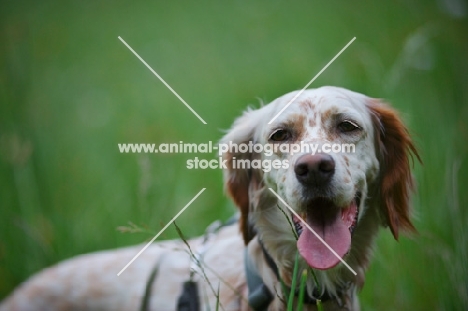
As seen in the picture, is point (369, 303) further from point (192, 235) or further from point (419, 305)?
point (192, 235)

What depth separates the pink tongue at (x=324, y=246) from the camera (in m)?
1.85

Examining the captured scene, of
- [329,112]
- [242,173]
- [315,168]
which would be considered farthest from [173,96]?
[315,168]

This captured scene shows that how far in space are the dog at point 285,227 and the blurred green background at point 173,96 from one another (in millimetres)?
263

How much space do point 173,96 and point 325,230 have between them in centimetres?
132

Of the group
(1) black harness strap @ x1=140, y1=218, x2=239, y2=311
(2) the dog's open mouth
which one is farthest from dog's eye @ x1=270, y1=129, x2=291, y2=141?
(1) black harness strap @ x1=140, y1=218, x2=239, y2=311

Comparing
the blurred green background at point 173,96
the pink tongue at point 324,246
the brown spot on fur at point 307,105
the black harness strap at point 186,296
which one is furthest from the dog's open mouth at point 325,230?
the blurred green background at point 173,96

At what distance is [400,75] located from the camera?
2.65 m

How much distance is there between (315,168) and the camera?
1774 millimetres

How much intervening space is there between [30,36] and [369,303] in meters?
2.11

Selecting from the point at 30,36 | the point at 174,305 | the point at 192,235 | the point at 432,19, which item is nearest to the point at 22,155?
the point at 30,36

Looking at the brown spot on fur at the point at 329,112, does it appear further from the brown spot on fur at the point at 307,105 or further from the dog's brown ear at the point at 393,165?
the dog's brown ear at the point at 393,165

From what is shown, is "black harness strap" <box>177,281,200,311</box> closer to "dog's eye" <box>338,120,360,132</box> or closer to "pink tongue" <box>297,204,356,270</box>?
"pink tongue" <box>297,204,356,270</box>

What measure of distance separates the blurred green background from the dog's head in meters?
0.35

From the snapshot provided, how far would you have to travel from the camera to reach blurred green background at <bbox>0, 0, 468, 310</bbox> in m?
2.55
